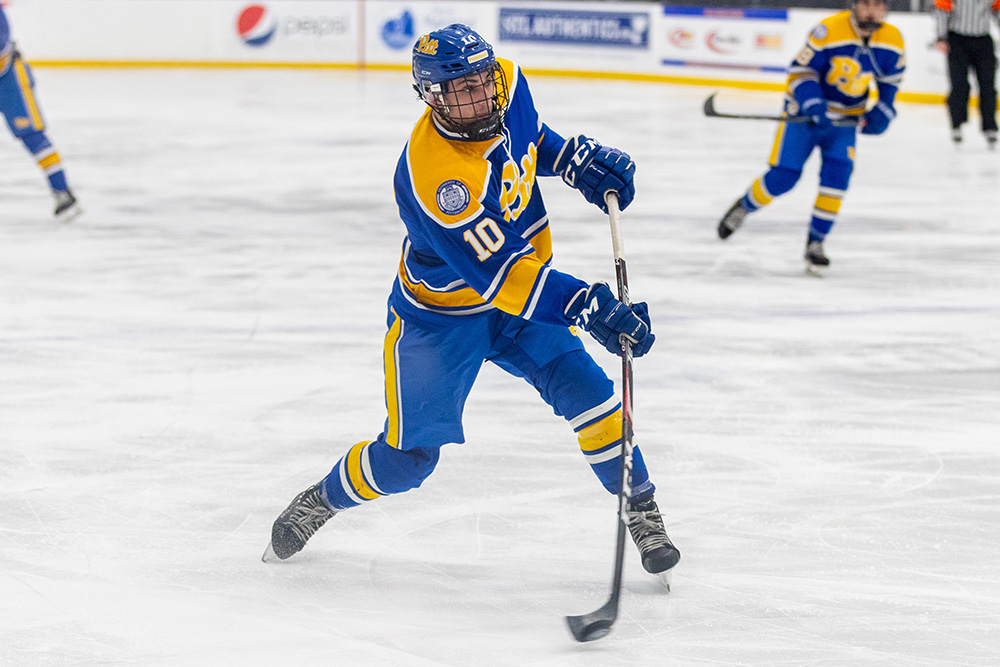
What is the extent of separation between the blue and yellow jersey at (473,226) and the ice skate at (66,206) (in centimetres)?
394

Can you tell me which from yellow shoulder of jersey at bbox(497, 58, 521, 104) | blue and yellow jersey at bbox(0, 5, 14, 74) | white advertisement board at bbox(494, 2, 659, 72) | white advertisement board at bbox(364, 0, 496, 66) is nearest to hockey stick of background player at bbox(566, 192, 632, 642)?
yellow shoulder of jersey at bbox(497, 58, 521, 104)

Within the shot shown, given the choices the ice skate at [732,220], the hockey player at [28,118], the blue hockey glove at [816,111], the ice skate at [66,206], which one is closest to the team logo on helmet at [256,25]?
the hockey player at [28,118]

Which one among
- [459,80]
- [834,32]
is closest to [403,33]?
[834,32]

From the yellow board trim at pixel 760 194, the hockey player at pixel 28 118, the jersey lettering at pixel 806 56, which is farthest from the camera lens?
the hockey player at pixel 28 118

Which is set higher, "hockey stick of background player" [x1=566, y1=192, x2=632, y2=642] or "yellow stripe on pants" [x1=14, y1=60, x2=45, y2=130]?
"hockey stick of background player" [x1=566, y1=192, x2=632, y2=642]

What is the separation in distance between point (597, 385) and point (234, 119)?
7.43 metres

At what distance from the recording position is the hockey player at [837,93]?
4738 mm

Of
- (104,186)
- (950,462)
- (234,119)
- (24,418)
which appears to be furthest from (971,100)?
(24,418)

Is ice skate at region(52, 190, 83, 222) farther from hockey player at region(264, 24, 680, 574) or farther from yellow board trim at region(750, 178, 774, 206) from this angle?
hockey player at region(264, 24, 680, 574)

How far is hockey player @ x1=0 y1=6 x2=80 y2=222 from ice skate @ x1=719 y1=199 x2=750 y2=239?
2.91m

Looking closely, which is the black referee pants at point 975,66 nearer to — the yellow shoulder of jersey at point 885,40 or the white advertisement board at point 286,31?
the yellow shoulder of jersey at point 885,40

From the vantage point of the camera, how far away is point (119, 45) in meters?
12.8

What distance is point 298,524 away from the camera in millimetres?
2357

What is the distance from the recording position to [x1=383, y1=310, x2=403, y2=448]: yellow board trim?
221 centimetres
